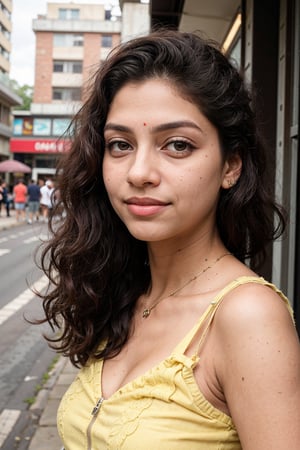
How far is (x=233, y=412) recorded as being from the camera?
1.09 metres

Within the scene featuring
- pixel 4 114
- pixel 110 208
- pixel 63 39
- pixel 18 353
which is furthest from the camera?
pixel 63 39

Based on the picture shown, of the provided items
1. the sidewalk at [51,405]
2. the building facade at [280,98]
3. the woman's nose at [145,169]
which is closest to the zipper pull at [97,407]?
the woman's nose at [145,169]

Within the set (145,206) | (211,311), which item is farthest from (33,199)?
(211,311)

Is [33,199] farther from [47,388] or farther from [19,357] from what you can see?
[47,388]

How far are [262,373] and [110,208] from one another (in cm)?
94

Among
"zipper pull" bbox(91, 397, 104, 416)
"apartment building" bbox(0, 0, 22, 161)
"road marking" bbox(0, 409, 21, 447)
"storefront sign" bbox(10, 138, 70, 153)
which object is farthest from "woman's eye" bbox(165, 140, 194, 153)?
"apartment building" bbox(0, 0, 22, 161)

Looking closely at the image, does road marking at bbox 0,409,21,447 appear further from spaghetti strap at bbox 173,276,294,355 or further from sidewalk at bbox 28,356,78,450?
spaghetti strap at bbox 173,276,294,355

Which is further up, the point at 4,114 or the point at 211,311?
the point at 4,114

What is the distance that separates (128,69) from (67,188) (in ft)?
1.71

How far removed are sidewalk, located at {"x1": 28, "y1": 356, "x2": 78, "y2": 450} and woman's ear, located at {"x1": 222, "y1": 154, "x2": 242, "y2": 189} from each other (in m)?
2.83

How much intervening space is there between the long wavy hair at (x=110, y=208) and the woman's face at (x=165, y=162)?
45 millimetres

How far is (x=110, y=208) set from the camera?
184 cm

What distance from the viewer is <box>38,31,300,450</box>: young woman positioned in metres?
1.10

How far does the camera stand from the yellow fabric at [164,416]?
3.78 feet
